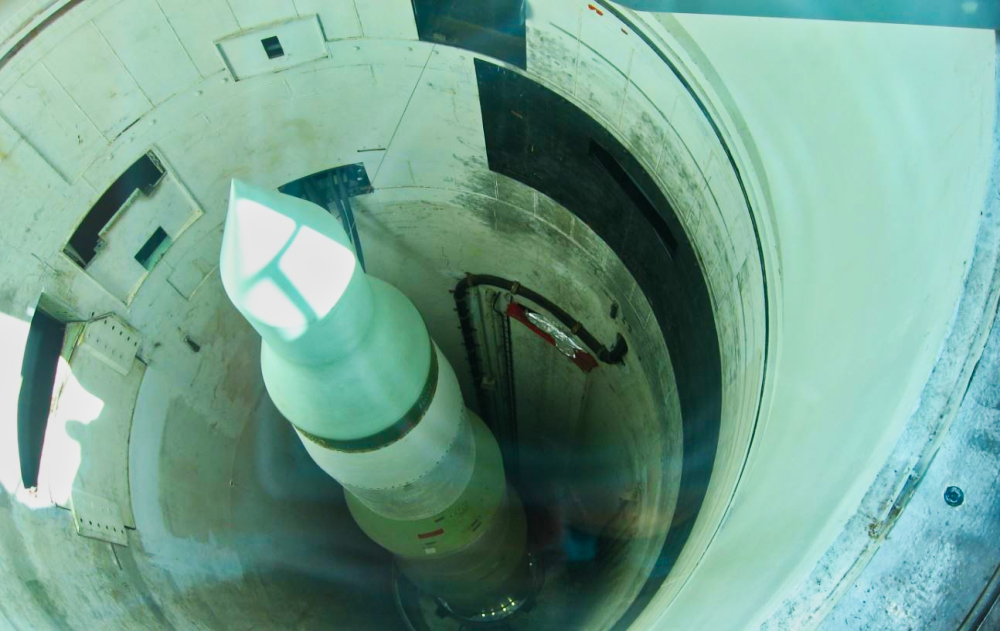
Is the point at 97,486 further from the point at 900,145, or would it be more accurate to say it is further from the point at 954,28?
the point at 954,28

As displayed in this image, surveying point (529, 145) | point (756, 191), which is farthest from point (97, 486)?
point (756, 191)

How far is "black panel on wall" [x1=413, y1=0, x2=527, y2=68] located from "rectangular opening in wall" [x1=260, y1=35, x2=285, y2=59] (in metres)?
0.51

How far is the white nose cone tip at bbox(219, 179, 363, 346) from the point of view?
1.86 metres

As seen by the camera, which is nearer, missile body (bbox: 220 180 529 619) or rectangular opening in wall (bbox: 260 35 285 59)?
missile body (bbox: 220 180 529 619)

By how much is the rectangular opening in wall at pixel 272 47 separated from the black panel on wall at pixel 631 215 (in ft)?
2.39

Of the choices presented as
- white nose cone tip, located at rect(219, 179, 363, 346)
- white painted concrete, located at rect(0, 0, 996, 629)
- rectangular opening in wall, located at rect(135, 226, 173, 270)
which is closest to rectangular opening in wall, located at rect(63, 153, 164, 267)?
white painted concrete, located at rect(0, 0, 996, 629)

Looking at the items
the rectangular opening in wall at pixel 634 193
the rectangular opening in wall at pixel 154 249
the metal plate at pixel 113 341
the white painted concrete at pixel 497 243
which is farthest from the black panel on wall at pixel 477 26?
the metal plate at pixel 113 341

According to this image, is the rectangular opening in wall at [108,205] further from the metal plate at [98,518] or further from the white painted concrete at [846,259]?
the white painted concrete at [846,259]

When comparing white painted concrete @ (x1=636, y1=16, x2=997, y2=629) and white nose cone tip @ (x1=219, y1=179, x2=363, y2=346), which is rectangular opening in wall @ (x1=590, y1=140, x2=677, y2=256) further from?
white nose cone tip @ (x1=219, y1=179, x2=363, y2=346)

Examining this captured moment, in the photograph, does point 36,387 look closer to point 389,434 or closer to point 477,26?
point 389,434

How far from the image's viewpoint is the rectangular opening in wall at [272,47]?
2.55 metres

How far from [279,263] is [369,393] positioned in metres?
0.63

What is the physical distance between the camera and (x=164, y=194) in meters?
2.77

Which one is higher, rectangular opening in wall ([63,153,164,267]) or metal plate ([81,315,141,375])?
rectangular opening in wall ([63,153,164,267])
